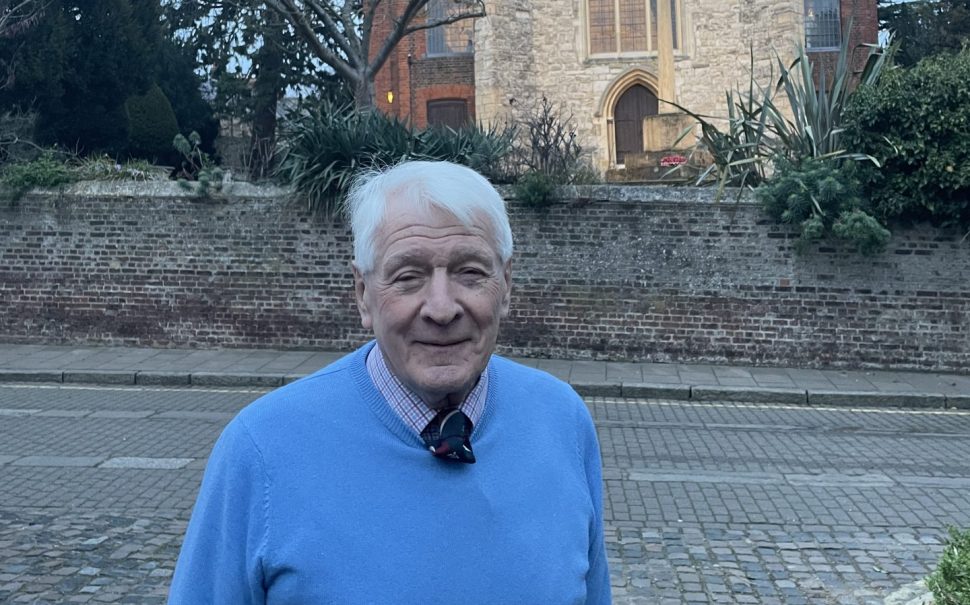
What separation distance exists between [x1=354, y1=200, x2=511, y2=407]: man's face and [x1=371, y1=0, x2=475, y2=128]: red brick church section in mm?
29866

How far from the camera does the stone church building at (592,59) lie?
98.1ft

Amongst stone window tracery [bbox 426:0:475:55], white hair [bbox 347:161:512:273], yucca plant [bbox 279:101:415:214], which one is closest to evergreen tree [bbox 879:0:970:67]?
stone window tracery [bbox 426:0:475:55]

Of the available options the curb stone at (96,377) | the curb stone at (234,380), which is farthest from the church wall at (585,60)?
the curb stone at (96,377)

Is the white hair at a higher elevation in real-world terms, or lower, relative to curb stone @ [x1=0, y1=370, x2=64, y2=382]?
higher

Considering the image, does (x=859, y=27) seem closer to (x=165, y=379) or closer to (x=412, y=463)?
(x=165, y=379)

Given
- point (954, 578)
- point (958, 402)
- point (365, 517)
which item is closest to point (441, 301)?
point (365, 517)

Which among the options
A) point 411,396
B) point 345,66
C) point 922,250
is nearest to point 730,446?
point 922,250

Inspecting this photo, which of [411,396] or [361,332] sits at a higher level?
[411,396]

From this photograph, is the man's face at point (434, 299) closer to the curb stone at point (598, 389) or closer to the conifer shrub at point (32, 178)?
the curb stone at point (598, 389)

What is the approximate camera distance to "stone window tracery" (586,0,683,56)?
102 feet

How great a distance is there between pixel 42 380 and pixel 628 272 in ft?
26.9

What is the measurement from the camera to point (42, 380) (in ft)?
43.6

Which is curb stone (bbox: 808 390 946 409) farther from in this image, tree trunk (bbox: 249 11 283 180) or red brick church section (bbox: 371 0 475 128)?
red brick church section (bbox: 371 0 475 128)

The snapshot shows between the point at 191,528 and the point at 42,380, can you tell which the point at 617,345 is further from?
the point at 191,528
